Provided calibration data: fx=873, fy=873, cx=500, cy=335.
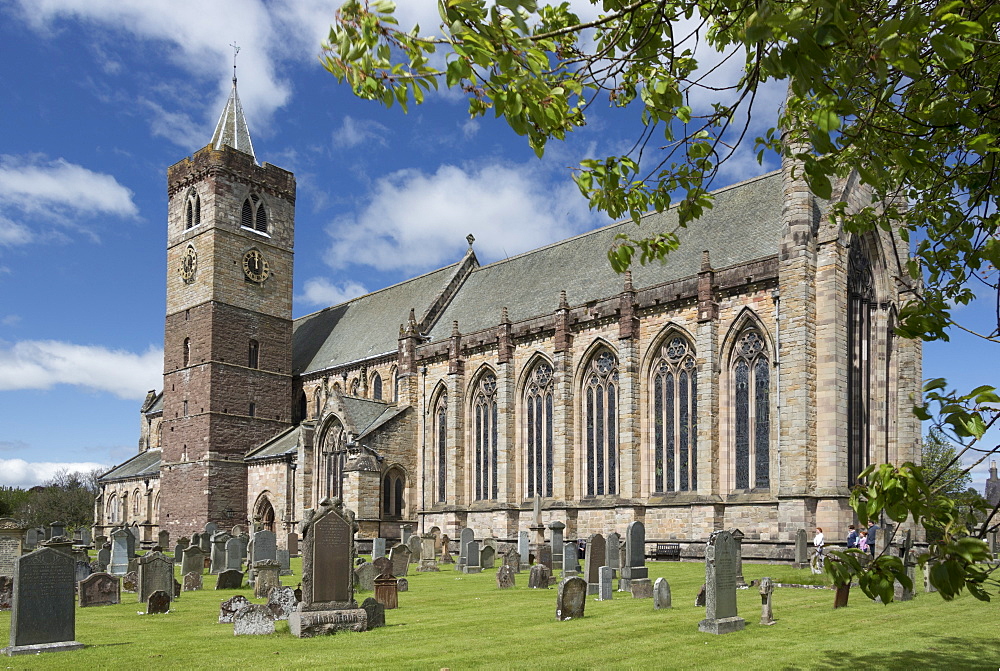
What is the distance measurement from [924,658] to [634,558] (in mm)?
7807

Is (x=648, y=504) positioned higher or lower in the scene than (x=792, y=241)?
lower

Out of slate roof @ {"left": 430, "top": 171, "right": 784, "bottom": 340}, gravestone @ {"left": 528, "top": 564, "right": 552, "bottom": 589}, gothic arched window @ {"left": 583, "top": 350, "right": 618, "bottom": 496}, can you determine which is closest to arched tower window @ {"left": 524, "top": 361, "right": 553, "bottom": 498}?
gothic arched window @ {"left": 583, "top": 350, "right": 618, "bottom": 496}

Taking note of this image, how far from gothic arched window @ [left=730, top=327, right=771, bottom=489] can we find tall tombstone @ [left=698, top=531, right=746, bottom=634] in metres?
14.5

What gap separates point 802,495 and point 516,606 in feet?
38.1

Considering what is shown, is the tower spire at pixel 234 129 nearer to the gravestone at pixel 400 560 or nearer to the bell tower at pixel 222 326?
the bell tower at pixel 222 326

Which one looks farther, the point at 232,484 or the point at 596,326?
the point at 232,484

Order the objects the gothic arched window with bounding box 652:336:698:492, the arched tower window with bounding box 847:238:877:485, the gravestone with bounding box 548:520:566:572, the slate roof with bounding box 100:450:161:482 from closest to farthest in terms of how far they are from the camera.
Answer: the gravestone with bounding box 548:520:566:572
the arched tower window with bounding box 847:238:877:485
the gothic arched window with bounding box 652:336:698:492
the slate roof with bounding box 100:450:161:482

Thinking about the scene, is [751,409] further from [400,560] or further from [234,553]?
[234,553]

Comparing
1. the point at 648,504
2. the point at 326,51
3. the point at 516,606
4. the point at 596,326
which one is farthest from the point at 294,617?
the point at 596,326

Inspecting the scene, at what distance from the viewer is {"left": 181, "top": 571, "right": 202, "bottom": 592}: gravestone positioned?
21875 millimetres

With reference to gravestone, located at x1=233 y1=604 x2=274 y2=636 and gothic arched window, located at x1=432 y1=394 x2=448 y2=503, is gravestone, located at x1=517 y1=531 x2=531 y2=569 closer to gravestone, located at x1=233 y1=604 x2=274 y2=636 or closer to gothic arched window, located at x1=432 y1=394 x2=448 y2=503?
gothic arched window, located at x1=432 y1=394 x2=448 y2=503

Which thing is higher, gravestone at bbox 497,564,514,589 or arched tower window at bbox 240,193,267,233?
arched tower window at bbox 240,193,267,233

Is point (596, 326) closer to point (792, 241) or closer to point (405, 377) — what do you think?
Result: point (792, 241)

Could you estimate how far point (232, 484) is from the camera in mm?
45219
